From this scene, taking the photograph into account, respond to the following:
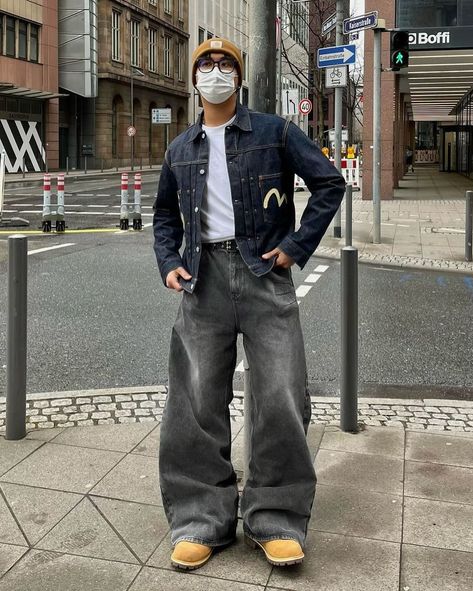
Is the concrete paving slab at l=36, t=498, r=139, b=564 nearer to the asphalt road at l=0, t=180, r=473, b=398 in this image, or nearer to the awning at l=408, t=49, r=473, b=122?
the asphalt road at l=0, t=180, r=473, b=398

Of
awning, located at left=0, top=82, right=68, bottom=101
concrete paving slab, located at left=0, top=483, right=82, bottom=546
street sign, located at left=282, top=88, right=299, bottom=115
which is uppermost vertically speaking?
awning, located at left=0, top=82, right=68, bottom=101

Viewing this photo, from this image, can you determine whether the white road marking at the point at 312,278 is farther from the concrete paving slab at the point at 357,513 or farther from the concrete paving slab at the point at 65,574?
the concrete paving slab at the point at 65,574

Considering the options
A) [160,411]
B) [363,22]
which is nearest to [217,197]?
[160,411]

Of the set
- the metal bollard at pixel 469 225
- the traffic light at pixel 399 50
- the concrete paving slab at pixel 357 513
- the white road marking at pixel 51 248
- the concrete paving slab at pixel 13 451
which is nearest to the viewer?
the concrete paving slab at pixel 357 513

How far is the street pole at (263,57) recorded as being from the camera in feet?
12.4

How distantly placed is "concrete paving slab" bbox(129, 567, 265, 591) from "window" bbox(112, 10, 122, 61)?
188 feet

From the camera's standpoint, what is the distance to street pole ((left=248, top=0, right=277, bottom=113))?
3770 mm

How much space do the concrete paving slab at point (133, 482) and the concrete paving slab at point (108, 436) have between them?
0.74ft

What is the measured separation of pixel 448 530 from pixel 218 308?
4.37 ft

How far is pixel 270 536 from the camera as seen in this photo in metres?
3.12

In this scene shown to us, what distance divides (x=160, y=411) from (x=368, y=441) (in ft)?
4.37

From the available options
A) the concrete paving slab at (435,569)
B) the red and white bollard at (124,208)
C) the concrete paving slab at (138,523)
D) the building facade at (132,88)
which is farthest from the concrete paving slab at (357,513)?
the building facade at (132,88)

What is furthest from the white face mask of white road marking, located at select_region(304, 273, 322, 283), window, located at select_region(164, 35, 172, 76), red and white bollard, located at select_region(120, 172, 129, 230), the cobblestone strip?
window, located at select_region(164, 35, 172, 76)

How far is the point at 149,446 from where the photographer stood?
440cm
